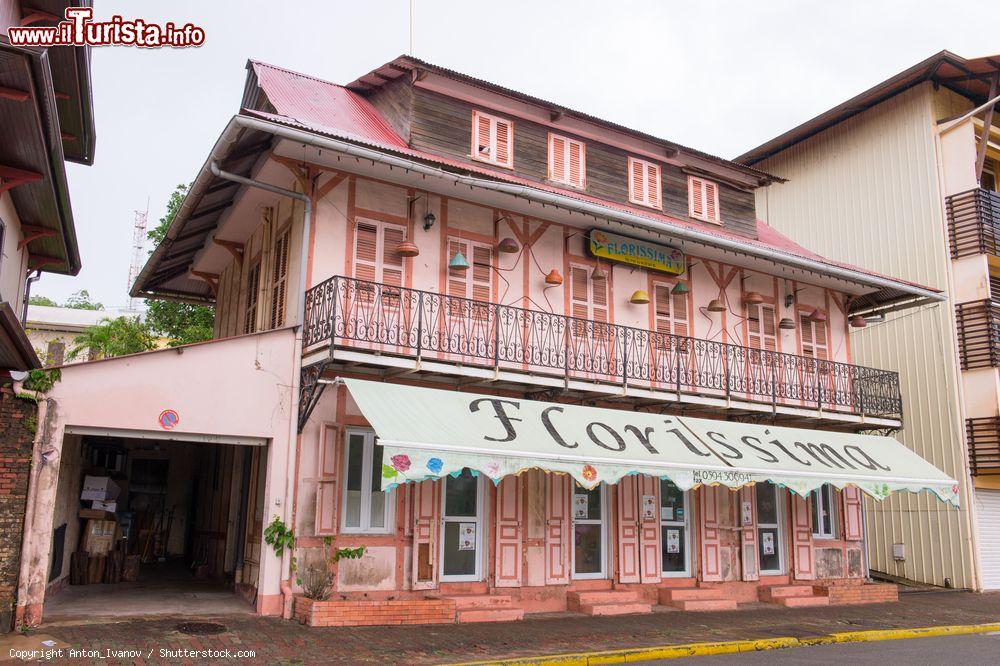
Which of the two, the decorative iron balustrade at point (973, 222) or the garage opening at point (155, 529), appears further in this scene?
the decorative iron balustrade at point (973, 222)

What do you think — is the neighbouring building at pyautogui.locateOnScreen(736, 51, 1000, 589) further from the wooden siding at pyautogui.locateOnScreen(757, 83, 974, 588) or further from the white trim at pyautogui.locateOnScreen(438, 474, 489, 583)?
Answer: the white trim at pyautogui.locateOnScreen(438, 474, 489, 583)

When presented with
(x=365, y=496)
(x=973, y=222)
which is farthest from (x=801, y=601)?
(x=973, y=222)

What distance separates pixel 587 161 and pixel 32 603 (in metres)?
11.5

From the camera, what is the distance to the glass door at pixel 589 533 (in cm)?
1395

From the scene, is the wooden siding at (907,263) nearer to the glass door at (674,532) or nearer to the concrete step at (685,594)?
the glass door at (674,532)

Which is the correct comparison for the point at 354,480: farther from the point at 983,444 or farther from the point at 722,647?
the point at 983,444

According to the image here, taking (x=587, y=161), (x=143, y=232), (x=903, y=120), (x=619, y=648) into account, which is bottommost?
(x=619, y=648)

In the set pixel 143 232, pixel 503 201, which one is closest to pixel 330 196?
pixel 503 201

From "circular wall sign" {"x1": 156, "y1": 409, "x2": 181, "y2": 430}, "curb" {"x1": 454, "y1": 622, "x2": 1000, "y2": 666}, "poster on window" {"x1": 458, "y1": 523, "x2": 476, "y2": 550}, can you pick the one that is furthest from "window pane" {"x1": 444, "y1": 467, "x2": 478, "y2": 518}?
"circular wall sign" {"x1": 156, "y1": 409, "x2": 181, "y2": 430}

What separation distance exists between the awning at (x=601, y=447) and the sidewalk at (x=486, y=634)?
196cm

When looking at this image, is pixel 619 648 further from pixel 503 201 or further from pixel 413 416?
pixel 503 201

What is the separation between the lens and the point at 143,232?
71250 millimetres

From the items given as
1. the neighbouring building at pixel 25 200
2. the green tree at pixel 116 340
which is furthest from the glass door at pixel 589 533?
the green tree at pixel 116 340

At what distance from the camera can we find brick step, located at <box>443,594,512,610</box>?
1175 cm
